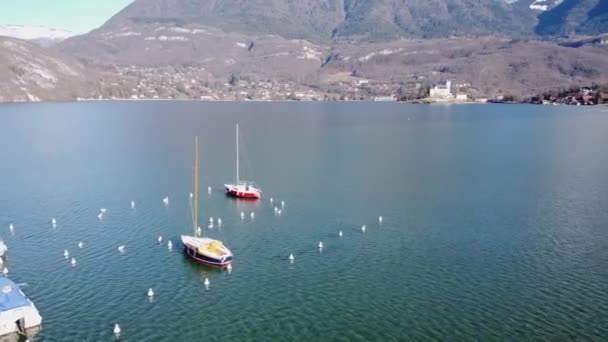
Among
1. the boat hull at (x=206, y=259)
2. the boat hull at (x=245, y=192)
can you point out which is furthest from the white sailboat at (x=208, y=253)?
the boat hull at (x=245, y=192)

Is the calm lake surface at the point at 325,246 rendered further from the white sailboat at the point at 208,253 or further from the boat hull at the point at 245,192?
the boat hull at the point at 245,192

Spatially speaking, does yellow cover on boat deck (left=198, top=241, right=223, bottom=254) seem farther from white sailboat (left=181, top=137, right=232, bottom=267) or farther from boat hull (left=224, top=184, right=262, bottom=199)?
boat hull (left=224, top=184, right=262, bottom=199)

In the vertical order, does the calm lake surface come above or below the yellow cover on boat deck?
below

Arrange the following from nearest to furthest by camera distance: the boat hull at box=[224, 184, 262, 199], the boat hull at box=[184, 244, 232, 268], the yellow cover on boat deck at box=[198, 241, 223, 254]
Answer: the boat hull at box=[184, 244, 232, 268] < the yellow cover on boat deck at box=[198, 241, 223, 254] < the boat hull at box=[224, 184, 262, 199]

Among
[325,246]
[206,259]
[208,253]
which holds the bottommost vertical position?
[325,246]

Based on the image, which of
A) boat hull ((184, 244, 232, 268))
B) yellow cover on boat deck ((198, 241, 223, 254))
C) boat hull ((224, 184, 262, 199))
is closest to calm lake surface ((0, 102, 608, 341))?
boat hull ((184, 244, 232, 268))

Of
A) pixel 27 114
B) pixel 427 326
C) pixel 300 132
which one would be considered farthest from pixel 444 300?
pixel 27 114

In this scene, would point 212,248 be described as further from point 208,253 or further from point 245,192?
point 245,192

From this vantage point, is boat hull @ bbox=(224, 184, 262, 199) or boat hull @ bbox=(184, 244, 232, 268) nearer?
boat hull @ bbox=(184, 244, 232, 268)

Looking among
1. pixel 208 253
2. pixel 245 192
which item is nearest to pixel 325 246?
pixel 208 253

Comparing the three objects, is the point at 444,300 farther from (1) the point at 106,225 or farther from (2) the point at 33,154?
(2) the point at 33,154
